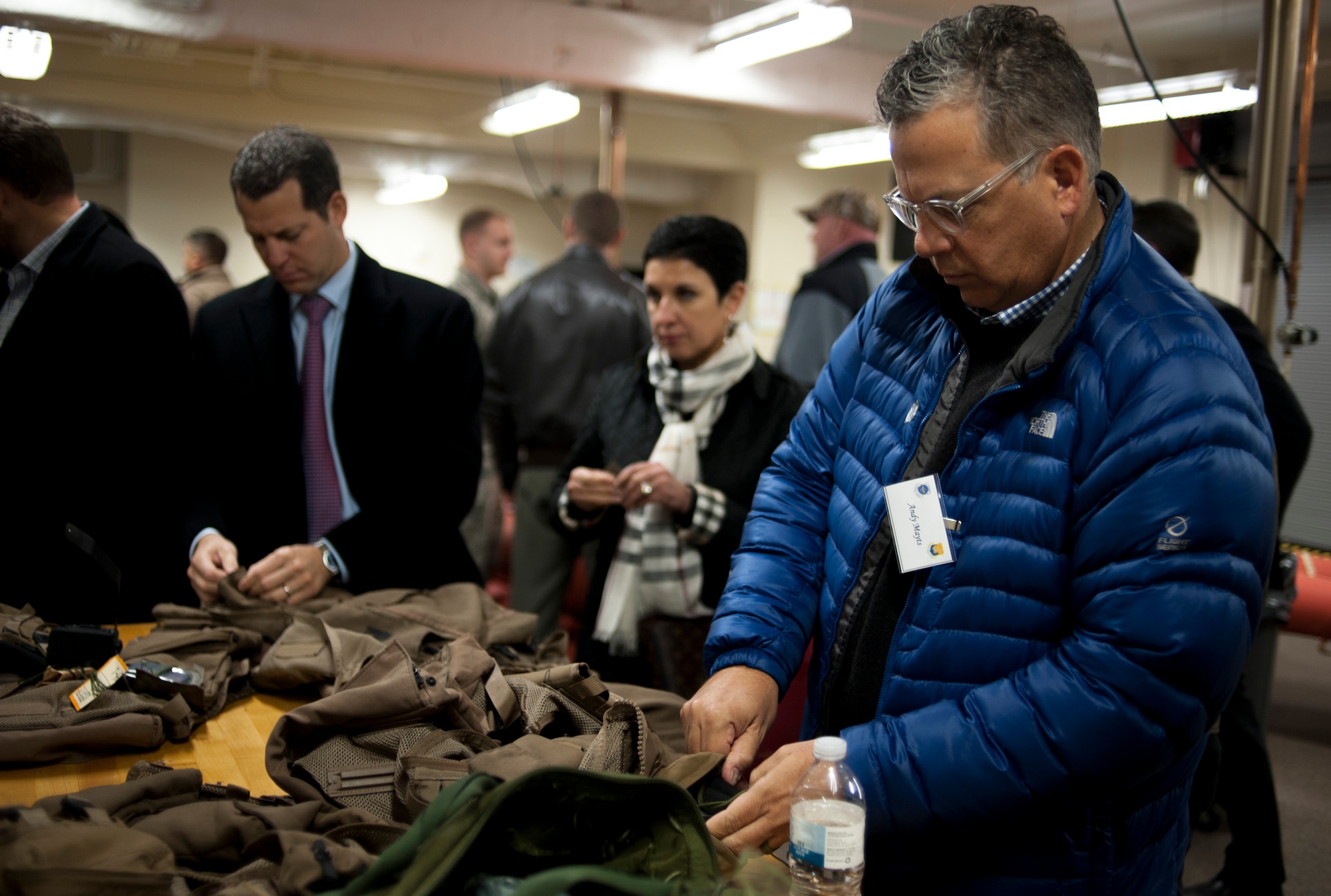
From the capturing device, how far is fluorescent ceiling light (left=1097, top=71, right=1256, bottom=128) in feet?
15.3

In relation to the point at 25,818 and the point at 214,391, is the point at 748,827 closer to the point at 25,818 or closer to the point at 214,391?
the point at 25,818

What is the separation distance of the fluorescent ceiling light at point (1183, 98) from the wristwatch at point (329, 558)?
3788mm

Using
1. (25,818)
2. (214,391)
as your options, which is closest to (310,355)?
(214,391)

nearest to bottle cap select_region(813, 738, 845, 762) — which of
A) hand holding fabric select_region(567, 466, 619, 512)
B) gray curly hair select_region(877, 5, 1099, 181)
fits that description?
gray curly hair select_region(877, 5, 1099, 181)

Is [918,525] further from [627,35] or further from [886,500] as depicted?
[627,35]

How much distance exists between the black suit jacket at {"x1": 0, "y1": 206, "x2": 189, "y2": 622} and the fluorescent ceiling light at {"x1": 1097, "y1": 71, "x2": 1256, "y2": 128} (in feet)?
12.8

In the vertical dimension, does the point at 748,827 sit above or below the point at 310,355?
below

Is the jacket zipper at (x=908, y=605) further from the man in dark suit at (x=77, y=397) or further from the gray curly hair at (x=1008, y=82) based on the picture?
the man in dark suit at (x=77, y=397)

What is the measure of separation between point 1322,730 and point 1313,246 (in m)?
3.97

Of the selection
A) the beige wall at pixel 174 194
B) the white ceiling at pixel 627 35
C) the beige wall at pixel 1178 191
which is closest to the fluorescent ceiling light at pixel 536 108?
the white ceiling at pixel 627 35

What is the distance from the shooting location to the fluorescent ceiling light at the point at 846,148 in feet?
24.5

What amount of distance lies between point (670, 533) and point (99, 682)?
1.24m

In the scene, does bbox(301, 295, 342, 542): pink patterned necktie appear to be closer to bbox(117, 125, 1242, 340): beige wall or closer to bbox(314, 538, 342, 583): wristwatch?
bbox(314, 538, 342, 583): wristwatch

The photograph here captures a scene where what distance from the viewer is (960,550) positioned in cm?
128
